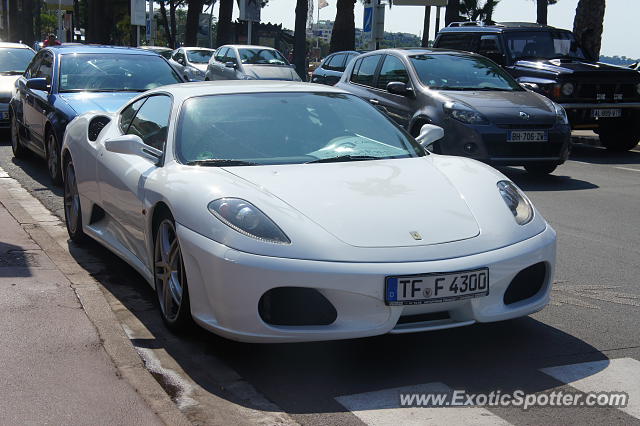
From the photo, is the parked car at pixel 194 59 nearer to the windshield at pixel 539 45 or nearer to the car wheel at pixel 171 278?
the windshield at pixel 539 45

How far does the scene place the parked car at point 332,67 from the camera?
20764mm

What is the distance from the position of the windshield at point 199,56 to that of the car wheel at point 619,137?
16.3 metres

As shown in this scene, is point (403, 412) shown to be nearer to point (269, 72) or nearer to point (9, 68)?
point (9, 68)

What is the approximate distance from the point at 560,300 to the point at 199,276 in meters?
2.37

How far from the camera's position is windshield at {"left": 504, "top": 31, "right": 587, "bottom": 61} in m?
15.5

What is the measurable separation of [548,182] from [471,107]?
135 cm

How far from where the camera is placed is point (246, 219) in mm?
4422

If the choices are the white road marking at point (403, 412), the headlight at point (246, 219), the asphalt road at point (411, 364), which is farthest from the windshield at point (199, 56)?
the white road marking at point (403, 412)

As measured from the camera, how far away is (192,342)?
193 inches

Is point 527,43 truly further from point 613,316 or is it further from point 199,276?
point 199,276

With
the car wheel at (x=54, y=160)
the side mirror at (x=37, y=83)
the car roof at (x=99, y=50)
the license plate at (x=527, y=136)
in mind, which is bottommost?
the car wheel at (x=54, y=160)

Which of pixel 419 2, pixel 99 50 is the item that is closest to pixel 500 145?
pixel 99 50

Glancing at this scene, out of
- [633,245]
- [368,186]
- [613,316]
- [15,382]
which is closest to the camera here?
[15,382]

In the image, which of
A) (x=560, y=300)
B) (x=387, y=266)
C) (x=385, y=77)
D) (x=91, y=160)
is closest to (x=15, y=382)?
(x=387, y=266)
